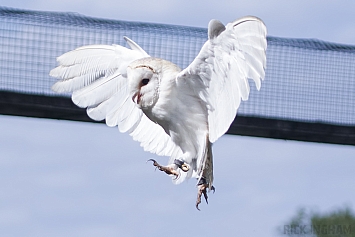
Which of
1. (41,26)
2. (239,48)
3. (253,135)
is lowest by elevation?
(253,135)

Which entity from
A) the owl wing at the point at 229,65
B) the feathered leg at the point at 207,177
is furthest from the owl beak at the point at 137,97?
the feathered leg at the point at 207,177

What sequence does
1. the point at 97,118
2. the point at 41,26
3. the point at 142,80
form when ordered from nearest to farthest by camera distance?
1. the point at 142,80
2. the point at 97,118
3. the point at 41,26

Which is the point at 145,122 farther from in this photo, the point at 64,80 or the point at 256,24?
the point at 256,24

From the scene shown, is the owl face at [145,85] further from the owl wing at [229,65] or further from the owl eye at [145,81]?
the owl wing at [229,65]

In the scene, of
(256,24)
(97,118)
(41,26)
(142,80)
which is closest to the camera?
(256,24)

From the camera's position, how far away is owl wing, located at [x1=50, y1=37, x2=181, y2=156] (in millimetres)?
4727

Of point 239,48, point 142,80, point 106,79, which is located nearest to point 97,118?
point 106,79

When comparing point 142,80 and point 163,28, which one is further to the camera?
point 163,28

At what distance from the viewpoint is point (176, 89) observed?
167 inches

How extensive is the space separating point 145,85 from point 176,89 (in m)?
0.13

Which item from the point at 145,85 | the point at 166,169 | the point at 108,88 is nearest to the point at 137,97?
the point at 145,85

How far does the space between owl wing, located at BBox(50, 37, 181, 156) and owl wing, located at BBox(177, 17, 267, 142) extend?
648 mm

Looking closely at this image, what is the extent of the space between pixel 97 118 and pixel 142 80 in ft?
1.81

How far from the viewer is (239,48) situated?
3889 mm
